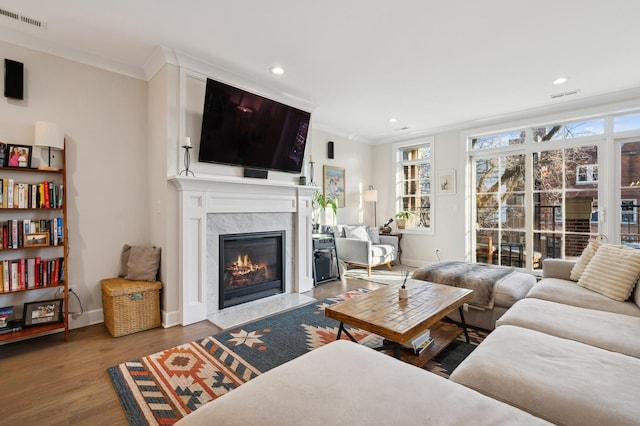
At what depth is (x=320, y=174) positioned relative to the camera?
5.35 m

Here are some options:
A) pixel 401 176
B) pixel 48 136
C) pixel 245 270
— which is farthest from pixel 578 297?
pixel 48 136

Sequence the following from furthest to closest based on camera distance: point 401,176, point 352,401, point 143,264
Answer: point 401,176
point 143,264
point 352,401

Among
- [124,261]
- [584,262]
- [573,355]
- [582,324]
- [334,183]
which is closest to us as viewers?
[573,355]

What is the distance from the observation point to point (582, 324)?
69.5 inches

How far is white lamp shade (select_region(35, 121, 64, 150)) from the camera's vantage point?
252 cm

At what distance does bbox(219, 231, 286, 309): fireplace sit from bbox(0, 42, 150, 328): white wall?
35.9 inches

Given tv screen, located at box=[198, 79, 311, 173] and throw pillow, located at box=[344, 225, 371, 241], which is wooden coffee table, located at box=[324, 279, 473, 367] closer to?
tv screen, located at box=[198, 79, 311, 173]

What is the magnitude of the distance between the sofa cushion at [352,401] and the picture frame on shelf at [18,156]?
9.30 ft

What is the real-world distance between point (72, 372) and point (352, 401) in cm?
223

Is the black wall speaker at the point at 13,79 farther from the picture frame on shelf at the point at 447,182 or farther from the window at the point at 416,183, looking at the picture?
the picture frame on shelf at the point at 447,182

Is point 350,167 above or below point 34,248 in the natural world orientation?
above

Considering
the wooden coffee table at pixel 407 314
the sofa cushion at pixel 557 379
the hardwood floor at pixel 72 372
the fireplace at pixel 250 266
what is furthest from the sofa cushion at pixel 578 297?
the hardwood floor at pixel 72 372

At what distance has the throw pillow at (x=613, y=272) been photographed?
2178 mm

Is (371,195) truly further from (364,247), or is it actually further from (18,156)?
(18,156)
